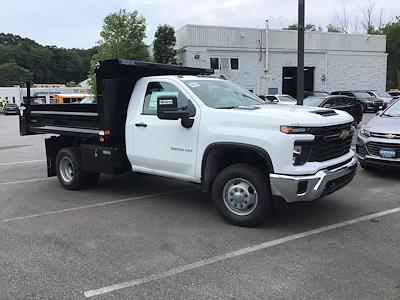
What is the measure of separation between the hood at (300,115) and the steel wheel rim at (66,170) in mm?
3637

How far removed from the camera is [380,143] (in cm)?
859

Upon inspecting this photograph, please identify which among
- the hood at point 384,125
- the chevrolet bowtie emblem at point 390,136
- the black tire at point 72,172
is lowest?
the black tire at point 72,172

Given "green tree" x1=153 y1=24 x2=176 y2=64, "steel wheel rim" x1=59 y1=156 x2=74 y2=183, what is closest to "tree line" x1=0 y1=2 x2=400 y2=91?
"green tree" x1=153 y1=24 x2=176 y2=64

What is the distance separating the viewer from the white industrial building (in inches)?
1428

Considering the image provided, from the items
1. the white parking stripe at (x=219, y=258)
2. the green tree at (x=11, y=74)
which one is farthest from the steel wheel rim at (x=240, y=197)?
the green tree at (x=11, y=74)

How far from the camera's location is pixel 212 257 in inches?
193

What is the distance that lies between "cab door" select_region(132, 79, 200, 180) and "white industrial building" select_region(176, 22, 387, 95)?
93.5 feet

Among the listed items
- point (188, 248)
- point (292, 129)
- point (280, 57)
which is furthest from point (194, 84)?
point (280, 57)

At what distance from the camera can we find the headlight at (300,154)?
5453 millimetres

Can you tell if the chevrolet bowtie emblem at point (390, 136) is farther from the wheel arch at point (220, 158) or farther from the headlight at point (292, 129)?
the headlight at point (292, 129)

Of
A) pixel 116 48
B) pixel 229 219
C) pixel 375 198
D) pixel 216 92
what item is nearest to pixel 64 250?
pixel 229 219

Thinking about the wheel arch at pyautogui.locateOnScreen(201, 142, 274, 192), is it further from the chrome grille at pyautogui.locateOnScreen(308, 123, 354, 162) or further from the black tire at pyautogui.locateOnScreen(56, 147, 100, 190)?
the black tire at pyautogui.locateOnScreen(56, 147, 100, 190)

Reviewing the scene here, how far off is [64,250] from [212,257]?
1634 mm

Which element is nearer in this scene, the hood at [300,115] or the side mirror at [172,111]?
the hood at [300,115]
